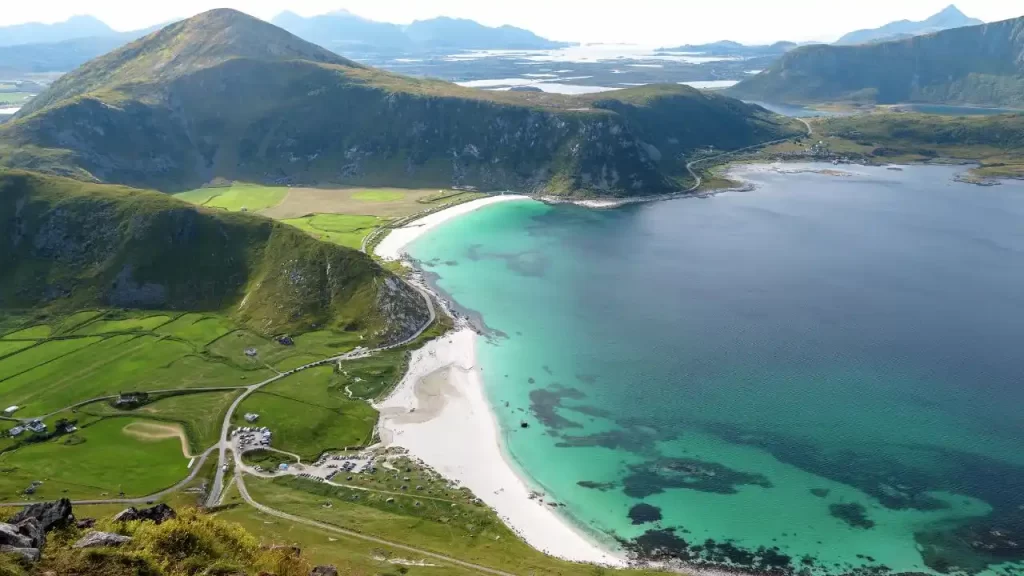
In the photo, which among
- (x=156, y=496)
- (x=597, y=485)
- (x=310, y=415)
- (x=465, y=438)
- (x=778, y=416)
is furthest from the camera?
(x=310, y=415)

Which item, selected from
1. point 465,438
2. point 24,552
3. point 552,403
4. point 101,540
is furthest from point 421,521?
point 24,552

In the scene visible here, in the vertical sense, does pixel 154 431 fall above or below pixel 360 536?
above

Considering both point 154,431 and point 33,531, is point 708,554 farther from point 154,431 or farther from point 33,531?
point 154,431

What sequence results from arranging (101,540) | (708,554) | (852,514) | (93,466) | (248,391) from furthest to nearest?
(248,391)
(93,466)
(852,514)
(708,554)
(101,540)

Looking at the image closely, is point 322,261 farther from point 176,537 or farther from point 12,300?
point 176,537

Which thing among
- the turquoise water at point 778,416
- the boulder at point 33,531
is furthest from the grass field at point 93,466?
the turquoise water at point 778,416

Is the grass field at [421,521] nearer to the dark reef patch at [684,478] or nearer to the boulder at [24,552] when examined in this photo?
the dark reef patch at [684,478]

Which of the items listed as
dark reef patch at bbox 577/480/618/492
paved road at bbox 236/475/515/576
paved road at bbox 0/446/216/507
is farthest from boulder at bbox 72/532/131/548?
dark reef patch at bbox 577/480/618/492

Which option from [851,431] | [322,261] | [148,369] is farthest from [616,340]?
[148,369]
